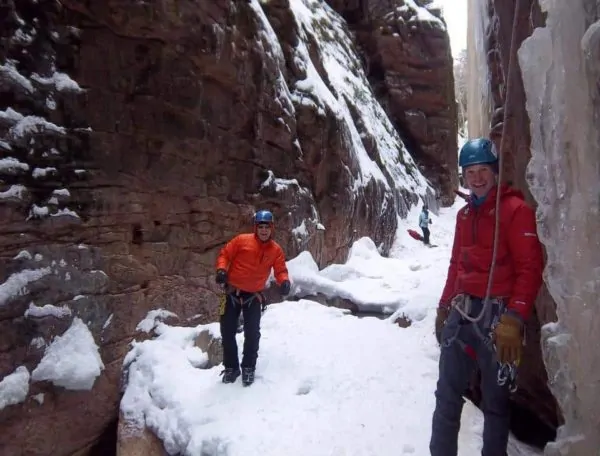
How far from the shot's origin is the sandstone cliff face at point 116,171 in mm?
4785

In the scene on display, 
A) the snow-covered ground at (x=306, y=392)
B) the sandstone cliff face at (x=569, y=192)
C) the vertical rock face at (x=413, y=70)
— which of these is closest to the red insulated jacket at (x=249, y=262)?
the snow-covered ground at (x=306, y=392)

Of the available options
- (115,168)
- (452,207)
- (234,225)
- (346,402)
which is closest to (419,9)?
(452,207)

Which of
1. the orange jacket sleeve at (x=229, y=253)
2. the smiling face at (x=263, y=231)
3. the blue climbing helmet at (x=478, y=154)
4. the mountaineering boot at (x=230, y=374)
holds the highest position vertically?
the blue climbing helmet at (x=478, y=154)

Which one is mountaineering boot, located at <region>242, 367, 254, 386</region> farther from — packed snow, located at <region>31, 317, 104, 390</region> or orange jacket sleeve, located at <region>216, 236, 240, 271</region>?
packed snow, located at <region>31, 317, 104, 390</region>

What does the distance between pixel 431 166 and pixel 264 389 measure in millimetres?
22273

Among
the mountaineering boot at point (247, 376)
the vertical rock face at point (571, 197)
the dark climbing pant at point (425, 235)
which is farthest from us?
the dark climbing pant at point (425, 235)

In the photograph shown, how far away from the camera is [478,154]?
2.74 m

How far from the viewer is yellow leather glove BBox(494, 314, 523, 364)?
2.36 meters

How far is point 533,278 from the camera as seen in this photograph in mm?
2434

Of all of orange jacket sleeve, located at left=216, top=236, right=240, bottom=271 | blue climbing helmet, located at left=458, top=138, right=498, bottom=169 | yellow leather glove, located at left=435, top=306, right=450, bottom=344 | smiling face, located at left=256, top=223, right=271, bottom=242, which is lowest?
yellow leather glove, located at left=435, top=306, right=450, bottom=344

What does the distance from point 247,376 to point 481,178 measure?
3.13 meters

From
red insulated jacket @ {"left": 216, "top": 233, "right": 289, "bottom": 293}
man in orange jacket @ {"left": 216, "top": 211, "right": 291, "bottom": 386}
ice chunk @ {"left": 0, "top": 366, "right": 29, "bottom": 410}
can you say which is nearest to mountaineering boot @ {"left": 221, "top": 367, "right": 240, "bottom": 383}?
man in orange jacket @ {"left": 216, "top": 211, "right": 291, "bottom": 386}

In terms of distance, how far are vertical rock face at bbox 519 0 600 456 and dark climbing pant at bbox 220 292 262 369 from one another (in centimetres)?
290

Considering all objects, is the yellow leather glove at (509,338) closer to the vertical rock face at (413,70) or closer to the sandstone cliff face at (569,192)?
the sandstone cliff face at (569,192)
